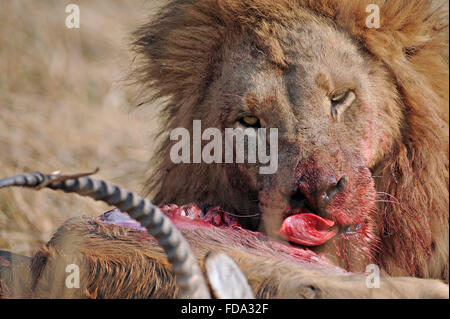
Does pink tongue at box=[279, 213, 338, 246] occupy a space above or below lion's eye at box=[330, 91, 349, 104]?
below

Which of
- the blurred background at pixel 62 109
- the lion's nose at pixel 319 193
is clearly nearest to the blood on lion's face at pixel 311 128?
the lion's nose at pixel 319 193

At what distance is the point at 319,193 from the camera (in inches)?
110

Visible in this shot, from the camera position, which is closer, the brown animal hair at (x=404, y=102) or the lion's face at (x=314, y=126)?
the lion's face at (x=314, y=126)

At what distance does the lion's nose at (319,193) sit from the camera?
110 inches

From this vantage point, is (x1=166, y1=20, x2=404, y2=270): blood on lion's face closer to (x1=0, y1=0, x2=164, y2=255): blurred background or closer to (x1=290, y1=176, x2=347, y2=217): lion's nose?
(x1=290, y1=176, x2=347, y2=217): lion's nose

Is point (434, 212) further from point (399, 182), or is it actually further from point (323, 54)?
point (323, 54)

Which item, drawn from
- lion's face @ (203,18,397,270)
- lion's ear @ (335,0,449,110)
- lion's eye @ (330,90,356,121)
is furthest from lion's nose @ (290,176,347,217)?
lion's ear @ (335,0,449,110)

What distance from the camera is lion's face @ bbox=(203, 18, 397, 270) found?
285cm

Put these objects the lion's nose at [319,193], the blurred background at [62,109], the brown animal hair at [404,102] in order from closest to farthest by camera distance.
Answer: the lion's nose at [319,193], the brown animal hair at [404,102], the blurred background at [62,109]

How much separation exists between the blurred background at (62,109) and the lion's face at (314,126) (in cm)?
195

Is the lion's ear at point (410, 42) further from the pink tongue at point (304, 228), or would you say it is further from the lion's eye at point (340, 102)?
the pink tongue at point (304, 228)
